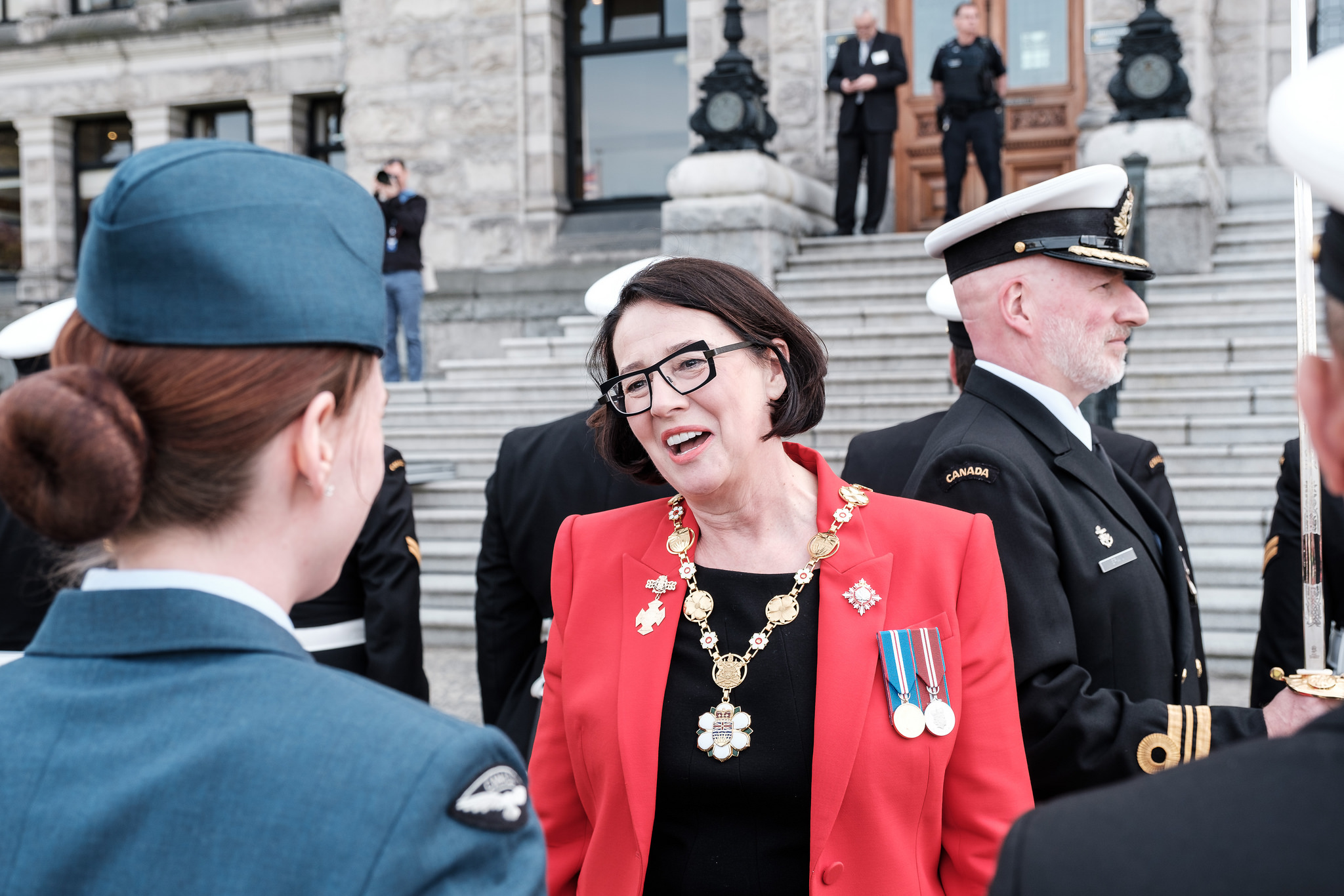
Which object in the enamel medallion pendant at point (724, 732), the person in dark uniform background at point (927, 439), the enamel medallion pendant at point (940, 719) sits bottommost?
the enamel medallion pendant at point (724, 732)

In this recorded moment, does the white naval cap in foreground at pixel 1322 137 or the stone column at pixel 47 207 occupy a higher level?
the stone column at pixel 47 207

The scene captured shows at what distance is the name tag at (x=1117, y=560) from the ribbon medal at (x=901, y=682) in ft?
1.89

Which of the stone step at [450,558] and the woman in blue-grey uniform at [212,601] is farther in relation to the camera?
the stone step at [450,558]

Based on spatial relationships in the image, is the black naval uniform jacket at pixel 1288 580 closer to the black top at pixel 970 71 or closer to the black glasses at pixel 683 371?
the black glasses at pixel 683 371

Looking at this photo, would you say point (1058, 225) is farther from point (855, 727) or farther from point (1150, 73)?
point (1150, 73)

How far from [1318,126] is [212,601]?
3.63 ft

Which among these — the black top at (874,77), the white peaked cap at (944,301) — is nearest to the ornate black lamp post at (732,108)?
the black top at (874,77)

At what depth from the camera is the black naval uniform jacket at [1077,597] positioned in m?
2.28

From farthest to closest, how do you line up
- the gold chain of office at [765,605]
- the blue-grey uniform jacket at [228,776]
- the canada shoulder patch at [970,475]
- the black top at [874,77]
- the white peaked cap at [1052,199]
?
1. the black top at [874,77]
2. the white peaked cap at [1052,199]
3. the canada shoulder patch at [970,475]
4. the gold chain of office at [765,605]
5. the blue-grey uniform jacket at [228,776]

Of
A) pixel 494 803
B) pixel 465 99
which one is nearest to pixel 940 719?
pixel 494 803

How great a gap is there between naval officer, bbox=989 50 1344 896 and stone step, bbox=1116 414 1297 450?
22.7 ft

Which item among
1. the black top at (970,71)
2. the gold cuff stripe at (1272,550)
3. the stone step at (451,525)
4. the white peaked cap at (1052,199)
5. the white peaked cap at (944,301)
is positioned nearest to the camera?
the white peaked cap at (1052,199)

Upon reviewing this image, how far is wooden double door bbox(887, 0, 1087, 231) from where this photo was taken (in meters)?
11.9

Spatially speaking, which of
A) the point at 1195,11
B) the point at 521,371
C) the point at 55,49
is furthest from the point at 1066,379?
the point at 55,49
